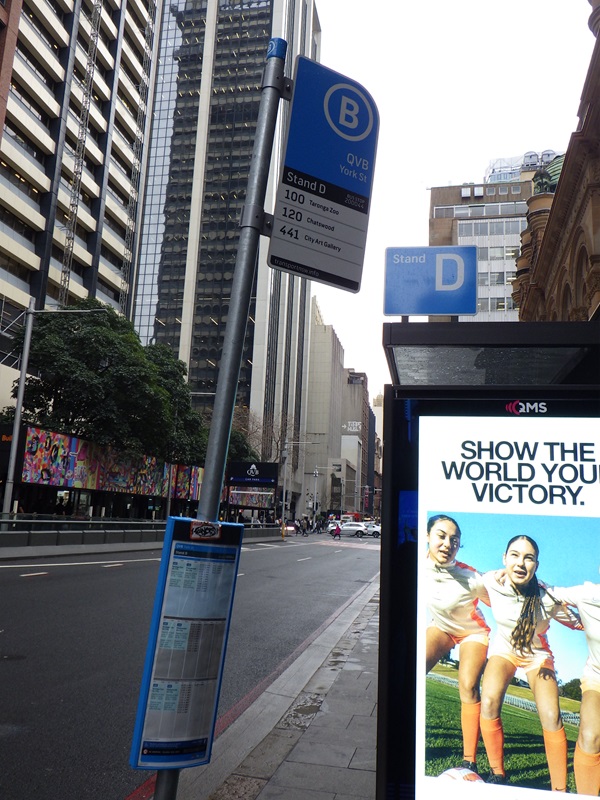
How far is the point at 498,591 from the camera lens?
268cm

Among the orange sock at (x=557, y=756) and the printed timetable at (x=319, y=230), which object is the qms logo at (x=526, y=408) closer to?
the printed timetable at (x=319, y=230)

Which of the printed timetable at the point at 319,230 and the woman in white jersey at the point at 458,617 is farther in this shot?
the printed timetable at the point at 319,230

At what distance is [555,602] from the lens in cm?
264

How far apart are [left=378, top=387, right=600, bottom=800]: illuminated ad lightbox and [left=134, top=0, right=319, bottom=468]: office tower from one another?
276ft

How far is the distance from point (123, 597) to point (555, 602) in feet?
37.1

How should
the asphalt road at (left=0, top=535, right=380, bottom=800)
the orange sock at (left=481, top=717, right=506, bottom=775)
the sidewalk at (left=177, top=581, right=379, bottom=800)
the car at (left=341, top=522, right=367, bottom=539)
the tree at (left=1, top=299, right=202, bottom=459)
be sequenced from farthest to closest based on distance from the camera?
the car at (left=341, top=522, right=367, bottom=539), the tree at (left=1, top=299, right=202, bottom=459), the asphalt road at (left=0, top=535, right=380, bottom=800), the sidewalk at (left=177, top=581, right=379, bottom=800), the orange sock at (left=481, top=717, right=506, bottom=775)

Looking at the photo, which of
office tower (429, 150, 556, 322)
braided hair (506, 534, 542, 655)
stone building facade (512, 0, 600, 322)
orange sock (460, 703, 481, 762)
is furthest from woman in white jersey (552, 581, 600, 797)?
office tower (429, 150, 556, 322)

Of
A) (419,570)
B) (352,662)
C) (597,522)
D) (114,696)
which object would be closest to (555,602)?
(597,522)

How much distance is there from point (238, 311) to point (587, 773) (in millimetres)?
2443

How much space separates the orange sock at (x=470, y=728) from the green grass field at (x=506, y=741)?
2 centimetres

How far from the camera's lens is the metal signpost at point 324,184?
10.7ft

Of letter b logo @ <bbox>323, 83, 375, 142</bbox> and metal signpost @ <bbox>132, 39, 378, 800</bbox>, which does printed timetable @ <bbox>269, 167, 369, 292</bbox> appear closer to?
metal signpost @ <bbox>132, 39, 378, 800</bbox>

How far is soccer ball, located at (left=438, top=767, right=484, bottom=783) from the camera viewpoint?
2648mm

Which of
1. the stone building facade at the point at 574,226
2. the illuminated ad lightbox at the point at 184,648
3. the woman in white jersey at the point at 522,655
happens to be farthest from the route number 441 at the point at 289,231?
the stone building facade at the point at 574,226
